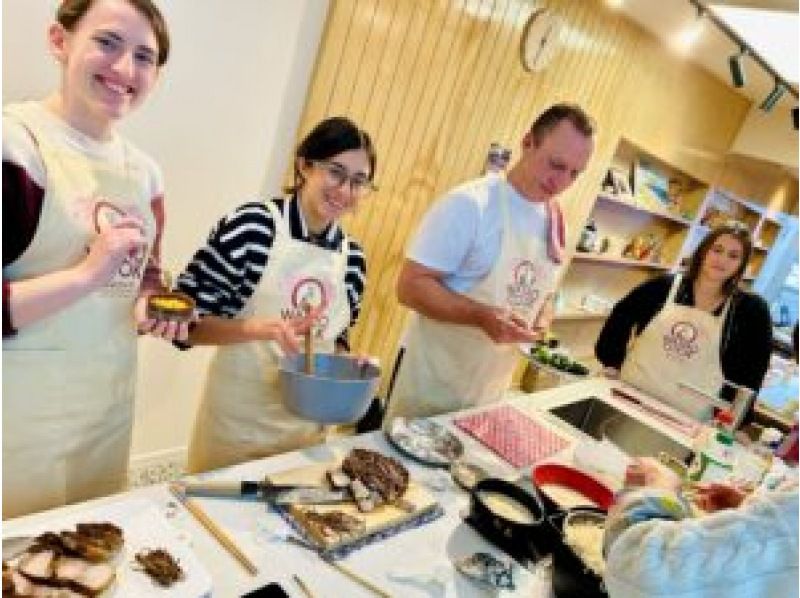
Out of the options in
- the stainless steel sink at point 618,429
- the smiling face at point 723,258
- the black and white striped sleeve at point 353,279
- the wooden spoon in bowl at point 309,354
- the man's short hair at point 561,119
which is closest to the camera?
the wooden spoon in bowl at point 309,354

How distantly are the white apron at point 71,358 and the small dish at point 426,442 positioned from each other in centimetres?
63

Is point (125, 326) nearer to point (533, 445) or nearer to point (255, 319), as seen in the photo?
point (255, 319)

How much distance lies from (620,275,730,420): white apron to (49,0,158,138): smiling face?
2108mm

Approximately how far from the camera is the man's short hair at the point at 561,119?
189 centimetres

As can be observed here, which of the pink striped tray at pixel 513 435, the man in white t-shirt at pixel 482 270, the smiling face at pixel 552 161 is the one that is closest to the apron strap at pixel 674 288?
the man in white t-shirt at pixel 482 270

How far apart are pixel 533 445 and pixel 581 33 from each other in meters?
2.74

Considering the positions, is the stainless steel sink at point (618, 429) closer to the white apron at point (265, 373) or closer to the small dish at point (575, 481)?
the small dish at point (575, 481)

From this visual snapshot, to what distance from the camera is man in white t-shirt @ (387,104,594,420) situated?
190cm

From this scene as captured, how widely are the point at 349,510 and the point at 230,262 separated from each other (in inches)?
24.5

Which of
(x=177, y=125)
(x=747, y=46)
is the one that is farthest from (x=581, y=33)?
(x=177, y=125)

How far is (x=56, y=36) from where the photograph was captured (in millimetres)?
1149

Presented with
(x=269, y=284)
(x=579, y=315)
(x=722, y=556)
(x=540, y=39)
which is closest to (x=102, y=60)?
(x=269, y=284)

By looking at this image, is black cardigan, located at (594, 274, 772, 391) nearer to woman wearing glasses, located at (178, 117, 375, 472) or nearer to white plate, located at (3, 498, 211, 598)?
woman wearing glasses, located at (178, 117, 375, 472)

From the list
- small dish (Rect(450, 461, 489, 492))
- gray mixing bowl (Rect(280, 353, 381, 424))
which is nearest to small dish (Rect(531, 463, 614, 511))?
small dish (Rect(450, 461, 489, 492))
